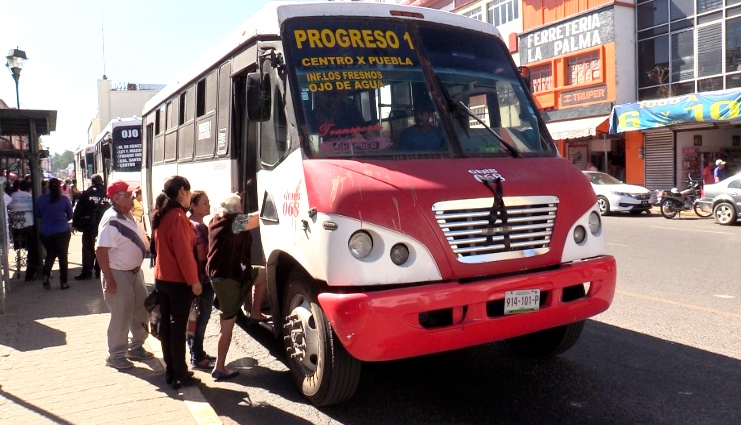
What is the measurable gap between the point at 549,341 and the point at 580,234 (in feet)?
3.75

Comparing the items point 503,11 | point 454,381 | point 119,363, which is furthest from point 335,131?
point 503,11

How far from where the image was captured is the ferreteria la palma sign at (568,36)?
26281 millimetres

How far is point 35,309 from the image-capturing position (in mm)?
8430

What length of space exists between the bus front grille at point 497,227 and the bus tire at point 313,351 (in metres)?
1.01

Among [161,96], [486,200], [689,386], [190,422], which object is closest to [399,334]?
[486,200]

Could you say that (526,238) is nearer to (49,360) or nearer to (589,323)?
(589,323)

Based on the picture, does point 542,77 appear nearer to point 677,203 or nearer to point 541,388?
point 677,203

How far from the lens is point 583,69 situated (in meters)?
27.7

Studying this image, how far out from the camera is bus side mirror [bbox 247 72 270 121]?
497cm

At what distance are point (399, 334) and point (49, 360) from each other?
3784 millimetres

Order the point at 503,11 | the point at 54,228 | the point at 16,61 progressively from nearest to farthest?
the point at 54,228 < the point at 16,61 < the point at 503,11

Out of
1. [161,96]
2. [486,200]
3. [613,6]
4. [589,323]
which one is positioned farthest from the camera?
[613,6]

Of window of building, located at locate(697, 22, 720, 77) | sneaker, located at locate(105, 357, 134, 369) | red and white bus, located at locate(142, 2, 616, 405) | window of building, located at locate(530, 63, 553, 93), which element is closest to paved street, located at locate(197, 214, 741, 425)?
red and white bus, located at locate(142, 2, 616, 405)

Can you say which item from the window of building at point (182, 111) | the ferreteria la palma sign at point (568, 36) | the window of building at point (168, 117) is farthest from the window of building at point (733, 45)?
the window of building at point (182, 111)
